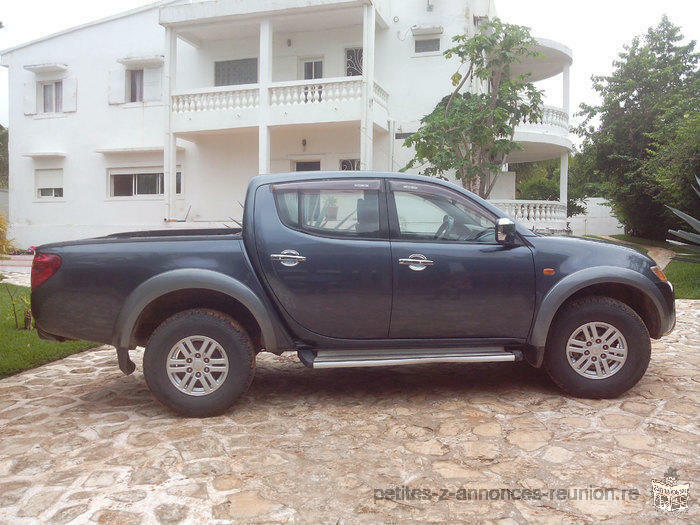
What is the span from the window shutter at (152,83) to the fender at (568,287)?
49.5 feet

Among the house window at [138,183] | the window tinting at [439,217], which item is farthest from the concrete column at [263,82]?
the window tinting at [439,217]

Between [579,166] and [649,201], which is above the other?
[579,166]

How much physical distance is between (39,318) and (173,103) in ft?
39.8

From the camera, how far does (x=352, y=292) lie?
12.7 feet

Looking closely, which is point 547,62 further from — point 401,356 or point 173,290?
point 173,290

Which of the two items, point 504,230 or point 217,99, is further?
point 217,99

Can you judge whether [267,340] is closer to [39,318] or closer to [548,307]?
[39,318]

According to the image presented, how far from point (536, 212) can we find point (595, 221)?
50.8 ft

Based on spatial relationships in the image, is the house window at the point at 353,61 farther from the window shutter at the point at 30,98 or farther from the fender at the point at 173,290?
the fender at the point at 173,290

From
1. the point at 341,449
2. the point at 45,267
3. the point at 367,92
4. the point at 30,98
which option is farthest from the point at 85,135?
the point at 341,449

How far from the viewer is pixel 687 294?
10.0 metres

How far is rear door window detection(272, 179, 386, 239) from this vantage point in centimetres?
399

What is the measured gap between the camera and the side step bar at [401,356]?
12.6 feet

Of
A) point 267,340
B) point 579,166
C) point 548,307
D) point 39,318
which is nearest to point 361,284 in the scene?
point 267,340
